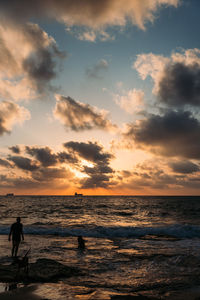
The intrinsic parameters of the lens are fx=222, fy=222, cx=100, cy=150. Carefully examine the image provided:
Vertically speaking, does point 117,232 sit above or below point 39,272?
below

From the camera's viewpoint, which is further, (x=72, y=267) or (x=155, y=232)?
(x=155, y=232)

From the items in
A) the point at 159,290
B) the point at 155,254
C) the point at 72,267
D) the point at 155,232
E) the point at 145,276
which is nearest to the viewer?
the point at 159,290

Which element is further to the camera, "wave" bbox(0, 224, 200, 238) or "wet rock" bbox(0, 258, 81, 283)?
"wave" bbox(0, 224, 200, 238)

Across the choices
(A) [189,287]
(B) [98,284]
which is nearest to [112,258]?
(B) [98,284]

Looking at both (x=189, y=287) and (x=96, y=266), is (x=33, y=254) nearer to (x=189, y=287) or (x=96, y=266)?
(x=96, y=266)

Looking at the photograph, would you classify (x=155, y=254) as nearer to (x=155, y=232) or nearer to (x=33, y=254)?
(x=33, y=254)

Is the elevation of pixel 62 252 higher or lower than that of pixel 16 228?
lower

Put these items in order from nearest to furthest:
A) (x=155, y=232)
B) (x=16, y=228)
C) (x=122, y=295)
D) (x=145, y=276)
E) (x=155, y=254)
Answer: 1. (x=122, y=295)
2. (x=145, y=276)
3. (x=16, y=228)
4. (x=155, y=254)
5. (x=155, y=232)

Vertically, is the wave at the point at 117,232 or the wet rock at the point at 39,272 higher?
the wet rock at the point at 39,272

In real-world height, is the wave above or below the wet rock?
below

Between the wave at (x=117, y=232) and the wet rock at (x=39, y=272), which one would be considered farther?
the wave at (x=117, y=232)

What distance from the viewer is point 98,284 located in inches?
400

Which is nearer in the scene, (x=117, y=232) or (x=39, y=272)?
(x=39, y=272)

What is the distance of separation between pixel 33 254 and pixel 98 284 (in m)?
7.71
